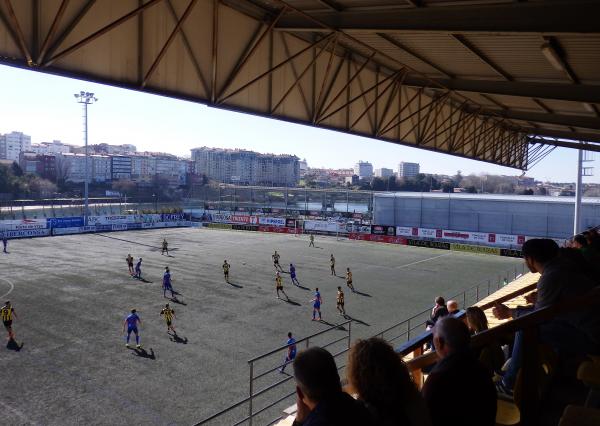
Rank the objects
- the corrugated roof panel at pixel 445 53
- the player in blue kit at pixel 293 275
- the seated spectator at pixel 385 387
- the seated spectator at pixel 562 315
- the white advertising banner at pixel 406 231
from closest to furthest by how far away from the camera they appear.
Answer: the seated spectator at pixel 385 387 → the seated spectator at pixel 562 315 → the corrugated roof panel at pixel 445 53 → the player in blue kit at pixel 293 275 → the white advertising banner at pixel 406 231

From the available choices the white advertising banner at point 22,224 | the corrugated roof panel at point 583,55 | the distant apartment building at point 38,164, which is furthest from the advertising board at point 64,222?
the distant apartment building at point 38,164

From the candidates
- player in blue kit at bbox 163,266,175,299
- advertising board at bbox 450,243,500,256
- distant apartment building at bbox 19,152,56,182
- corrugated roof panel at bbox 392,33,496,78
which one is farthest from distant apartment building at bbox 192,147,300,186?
corrugated roof panel at bbox 392,33,496,78

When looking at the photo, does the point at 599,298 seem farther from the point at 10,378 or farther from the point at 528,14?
the point at 10,378

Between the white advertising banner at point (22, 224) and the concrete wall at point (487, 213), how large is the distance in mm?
35483

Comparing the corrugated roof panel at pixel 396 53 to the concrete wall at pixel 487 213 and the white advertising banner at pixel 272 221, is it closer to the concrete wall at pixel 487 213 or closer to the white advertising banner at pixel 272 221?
the concrete wall at pixel 487 213

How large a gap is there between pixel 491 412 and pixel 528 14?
4728 mm

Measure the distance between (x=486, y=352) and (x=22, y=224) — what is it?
1953 inches

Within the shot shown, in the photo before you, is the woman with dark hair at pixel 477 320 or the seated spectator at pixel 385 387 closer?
the seated spectator at pixel 385 387

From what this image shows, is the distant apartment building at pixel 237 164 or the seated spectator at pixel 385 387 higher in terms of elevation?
the distant apartment building at pixel 237 164

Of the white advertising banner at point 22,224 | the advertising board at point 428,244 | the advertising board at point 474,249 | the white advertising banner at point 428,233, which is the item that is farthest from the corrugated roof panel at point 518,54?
the white advertising banner at point 22,224

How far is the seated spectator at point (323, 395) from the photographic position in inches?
81.6

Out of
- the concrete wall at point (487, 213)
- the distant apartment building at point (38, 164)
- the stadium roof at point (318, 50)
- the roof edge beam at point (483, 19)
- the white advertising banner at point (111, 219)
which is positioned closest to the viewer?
the roof edge beam at point (483, 19)

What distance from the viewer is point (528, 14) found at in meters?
5.48

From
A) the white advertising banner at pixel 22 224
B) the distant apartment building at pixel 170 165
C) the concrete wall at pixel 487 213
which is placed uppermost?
the distant apartment building at pixel 170 165
